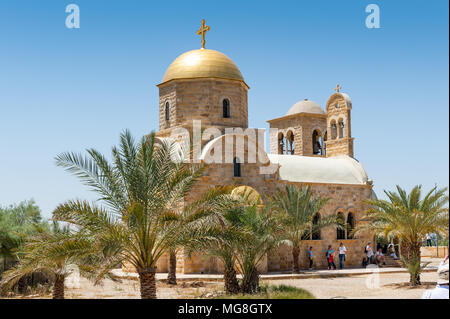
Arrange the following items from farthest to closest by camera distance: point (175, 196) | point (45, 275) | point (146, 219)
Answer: point (45, 275)
point (175, 196)
point (146, 219)

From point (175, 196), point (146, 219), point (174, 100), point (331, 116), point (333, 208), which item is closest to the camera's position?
point (146, 219)

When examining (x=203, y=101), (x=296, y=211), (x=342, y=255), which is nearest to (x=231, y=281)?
(x=296, y=211)

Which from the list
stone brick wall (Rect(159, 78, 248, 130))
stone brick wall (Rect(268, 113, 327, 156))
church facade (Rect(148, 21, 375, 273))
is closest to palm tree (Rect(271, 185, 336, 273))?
church facade (Rect(148, 21, 375, 273))

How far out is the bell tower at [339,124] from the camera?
27.0 m

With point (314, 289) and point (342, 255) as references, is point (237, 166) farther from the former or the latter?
point (314, 289)

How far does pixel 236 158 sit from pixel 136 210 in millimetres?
10837

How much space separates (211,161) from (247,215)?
6.98 meters

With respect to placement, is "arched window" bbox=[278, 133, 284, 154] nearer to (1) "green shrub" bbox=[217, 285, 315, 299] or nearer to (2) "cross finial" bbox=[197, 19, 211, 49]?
(2) "cross finial" bbox=[197, 19, 211, 49]

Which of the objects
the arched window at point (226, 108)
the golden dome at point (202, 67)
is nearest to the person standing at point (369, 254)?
the arched window at point (226, 108)

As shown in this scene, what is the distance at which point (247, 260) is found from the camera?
13289mm

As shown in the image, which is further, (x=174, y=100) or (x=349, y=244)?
(x=349, y=244)

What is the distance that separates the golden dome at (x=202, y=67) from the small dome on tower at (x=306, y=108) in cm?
1005
